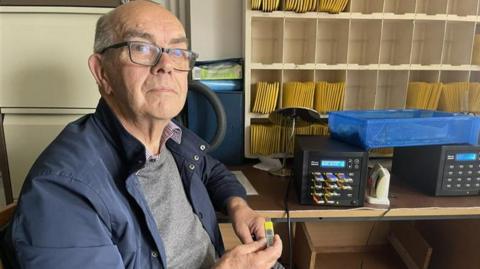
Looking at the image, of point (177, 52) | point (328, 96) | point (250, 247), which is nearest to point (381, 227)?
point (328, 96)

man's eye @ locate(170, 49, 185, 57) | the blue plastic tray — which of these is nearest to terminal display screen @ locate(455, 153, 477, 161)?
the blue plastic tray

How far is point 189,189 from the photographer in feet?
3.60

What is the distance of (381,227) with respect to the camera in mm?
2131

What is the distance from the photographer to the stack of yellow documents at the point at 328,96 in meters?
1.68

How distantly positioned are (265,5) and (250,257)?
113cm

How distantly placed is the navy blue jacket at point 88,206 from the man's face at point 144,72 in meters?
0.07

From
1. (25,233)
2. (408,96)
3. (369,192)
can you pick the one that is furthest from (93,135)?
(408,96)

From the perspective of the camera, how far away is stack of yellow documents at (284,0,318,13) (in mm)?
1543

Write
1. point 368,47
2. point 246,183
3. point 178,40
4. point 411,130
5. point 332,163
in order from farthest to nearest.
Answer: point 368,47
point 246,183
point 411,130
point 332,163
point 178,40

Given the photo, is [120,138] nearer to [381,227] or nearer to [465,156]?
[465,156]

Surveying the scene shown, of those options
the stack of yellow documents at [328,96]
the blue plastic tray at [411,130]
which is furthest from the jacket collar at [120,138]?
the stack of yellow documents at [328,96]

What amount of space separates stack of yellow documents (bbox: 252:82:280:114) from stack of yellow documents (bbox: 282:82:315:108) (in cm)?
5

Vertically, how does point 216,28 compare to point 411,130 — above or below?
above

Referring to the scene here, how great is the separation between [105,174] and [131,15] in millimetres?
436
